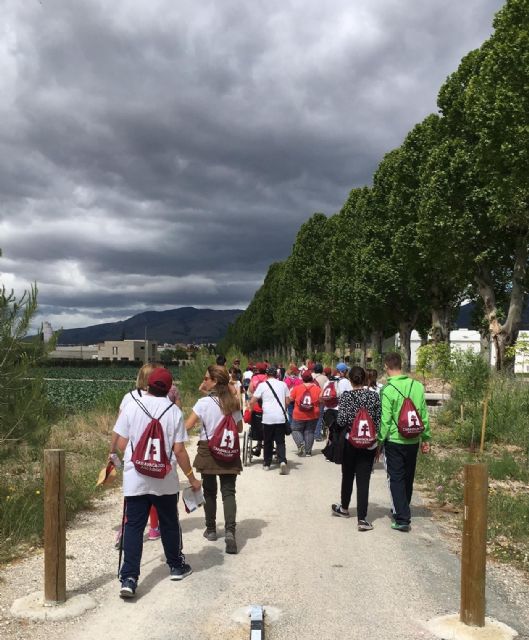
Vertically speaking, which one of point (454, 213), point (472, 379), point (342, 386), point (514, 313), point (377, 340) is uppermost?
point (454, 213)

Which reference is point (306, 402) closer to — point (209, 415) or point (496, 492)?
point (496, 492)

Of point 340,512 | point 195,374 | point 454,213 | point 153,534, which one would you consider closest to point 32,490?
point 153,534

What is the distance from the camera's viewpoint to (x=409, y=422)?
292 inches

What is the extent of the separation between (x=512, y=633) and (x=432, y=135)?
87.6ft

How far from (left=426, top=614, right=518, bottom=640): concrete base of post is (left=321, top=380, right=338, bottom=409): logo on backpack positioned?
341 inches

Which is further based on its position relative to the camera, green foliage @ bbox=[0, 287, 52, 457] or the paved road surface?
green foliage @ bbox=[0, 287, 52, 457]

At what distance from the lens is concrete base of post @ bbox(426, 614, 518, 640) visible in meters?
4.58

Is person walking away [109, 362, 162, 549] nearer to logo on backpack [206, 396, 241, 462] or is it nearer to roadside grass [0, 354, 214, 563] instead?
logo on backpack [206, 396, 241, 462]

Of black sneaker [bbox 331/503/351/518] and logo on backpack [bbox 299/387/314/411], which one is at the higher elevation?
logo on backpack [bbox 299/387/314/411]

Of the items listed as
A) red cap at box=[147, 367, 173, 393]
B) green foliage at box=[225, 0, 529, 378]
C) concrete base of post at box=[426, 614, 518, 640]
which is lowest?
concrete base of post at box=[426, 614, 518, 640]

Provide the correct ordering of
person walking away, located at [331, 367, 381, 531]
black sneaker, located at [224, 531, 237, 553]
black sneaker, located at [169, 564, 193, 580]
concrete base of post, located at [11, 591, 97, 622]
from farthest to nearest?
person walking away, located at [331, 367, 381, 531] → black sneaker, located at [224, 531, 237, 553] → black sneaker, located at [169, 564, 193, 580] → concrete base of post, located at [11, 591, 97, 622]

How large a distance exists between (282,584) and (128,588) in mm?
1315

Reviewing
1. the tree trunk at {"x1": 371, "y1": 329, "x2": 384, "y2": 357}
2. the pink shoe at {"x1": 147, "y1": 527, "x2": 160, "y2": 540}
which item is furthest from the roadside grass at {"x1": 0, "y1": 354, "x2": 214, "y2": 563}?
the tree trunk at {"x1": 371, "y1": 329, "x2": 384, "y2": 357}

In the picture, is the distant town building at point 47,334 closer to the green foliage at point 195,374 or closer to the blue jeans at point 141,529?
the blue jeans at point 141,529
